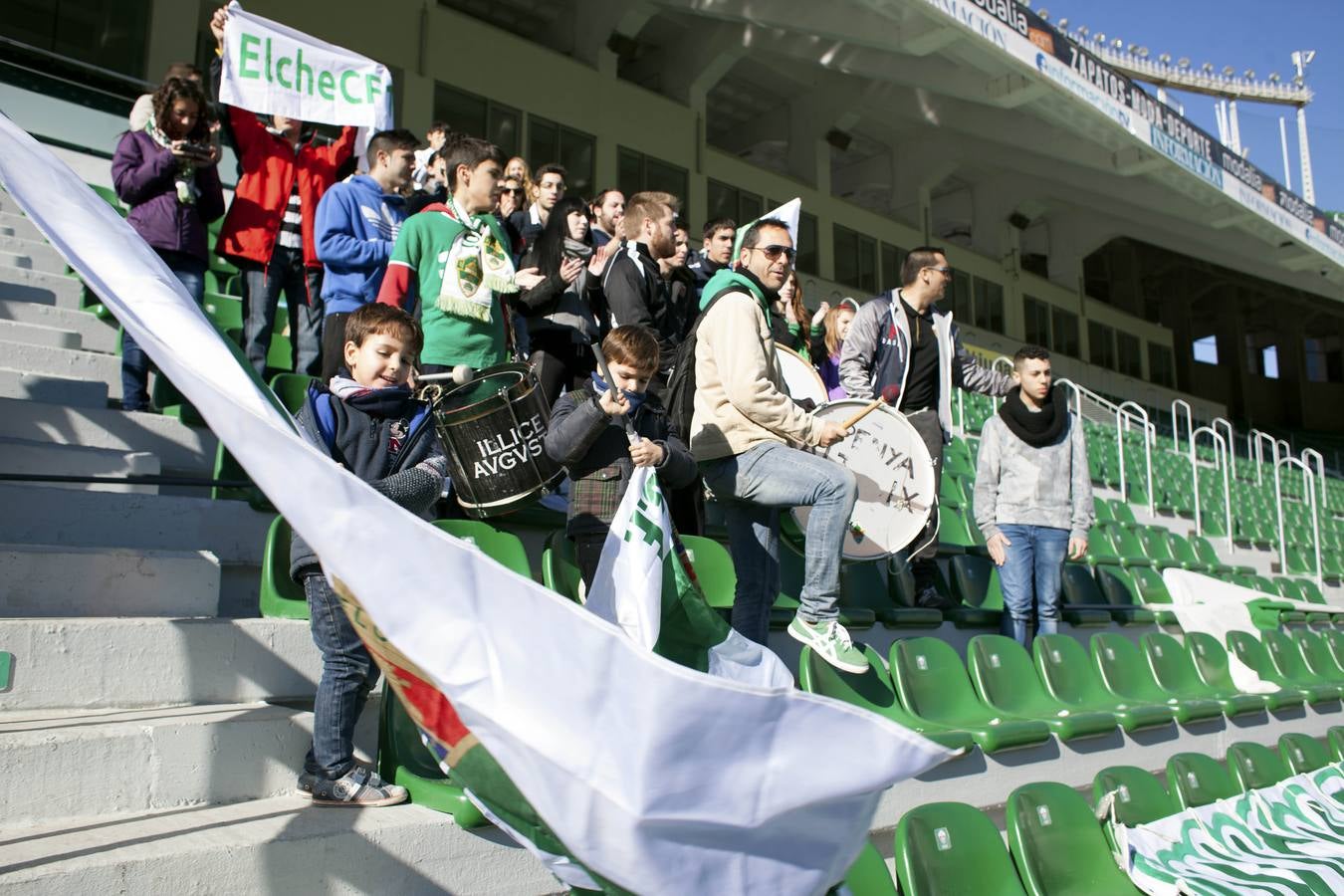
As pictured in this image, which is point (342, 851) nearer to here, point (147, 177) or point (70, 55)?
point (147, 177)

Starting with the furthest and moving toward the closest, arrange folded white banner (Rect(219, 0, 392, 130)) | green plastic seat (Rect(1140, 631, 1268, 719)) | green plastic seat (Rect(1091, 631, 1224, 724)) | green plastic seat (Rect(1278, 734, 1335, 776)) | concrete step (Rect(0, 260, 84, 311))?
concrete step (Rect(0, 260, 84, 311)) < green plastic seat (Rect(1140, 631, 1268, 719)) < green plastic seat (Rect(1091, 631, 1224, 724)) < folded white banner (Rect(219, 0, 392, 130)) < green plastic seat (Rect(1278, 734, 1335, 776))

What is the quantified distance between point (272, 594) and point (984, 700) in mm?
2782

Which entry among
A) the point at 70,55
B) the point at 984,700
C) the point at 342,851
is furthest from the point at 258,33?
the point at 70,55

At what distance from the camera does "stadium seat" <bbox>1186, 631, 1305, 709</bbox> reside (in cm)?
565

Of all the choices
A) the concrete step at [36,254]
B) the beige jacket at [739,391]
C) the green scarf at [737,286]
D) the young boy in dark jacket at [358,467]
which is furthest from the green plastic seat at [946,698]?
the concrete step at [36,254]

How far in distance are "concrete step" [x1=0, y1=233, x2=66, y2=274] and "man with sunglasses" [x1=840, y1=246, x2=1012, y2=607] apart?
453 centimetres

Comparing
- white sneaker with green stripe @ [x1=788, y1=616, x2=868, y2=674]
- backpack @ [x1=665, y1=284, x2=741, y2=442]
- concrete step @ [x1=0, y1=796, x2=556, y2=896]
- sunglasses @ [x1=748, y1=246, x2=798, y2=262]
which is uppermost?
sunglasses @ [x1=748, y1=246, x2=798, y2=262]

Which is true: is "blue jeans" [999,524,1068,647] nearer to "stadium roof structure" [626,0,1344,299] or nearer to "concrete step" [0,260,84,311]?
"concrete step" [0,260,84,311]

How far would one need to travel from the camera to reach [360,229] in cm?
456

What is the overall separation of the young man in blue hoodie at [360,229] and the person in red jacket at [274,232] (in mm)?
335

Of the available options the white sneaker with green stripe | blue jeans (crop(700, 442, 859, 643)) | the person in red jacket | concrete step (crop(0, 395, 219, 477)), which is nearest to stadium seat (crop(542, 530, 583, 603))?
blue jeans (crop(700, 442, 859, 643))

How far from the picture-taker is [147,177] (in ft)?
14.5

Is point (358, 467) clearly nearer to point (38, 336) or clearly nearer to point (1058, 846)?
point (1058, 846)

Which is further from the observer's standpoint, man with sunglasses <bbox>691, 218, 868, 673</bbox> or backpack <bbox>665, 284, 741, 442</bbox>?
backpack <bbox>665, 284, 741, 442</bbox>
